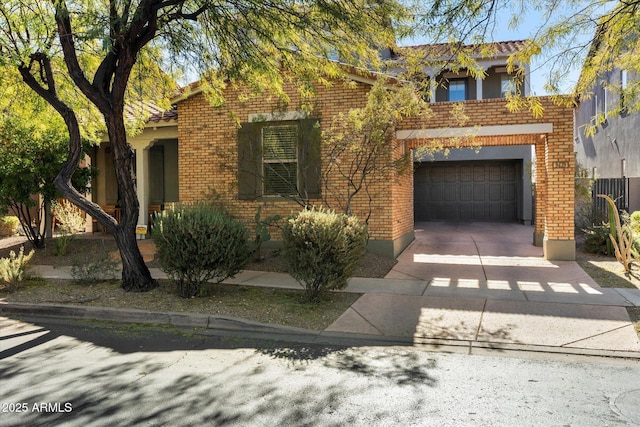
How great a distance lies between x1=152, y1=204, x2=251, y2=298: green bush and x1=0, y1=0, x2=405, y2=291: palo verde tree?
3.41 ft

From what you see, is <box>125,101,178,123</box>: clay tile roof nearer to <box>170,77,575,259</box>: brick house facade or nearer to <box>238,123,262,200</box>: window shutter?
<box>170,77,575,259</box>: brick house facade

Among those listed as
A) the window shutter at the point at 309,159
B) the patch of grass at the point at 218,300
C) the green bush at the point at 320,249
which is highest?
the window shutter at the point at 309,159

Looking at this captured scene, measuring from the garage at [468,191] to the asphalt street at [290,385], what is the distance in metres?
15.5

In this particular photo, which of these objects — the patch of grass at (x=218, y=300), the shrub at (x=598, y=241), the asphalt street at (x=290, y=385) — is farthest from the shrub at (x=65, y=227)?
the shrub at (x=598, y=241)

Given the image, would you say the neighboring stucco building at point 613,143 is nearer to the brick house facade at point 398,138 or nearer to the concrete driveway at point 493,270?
the brick house facade at point 398,138

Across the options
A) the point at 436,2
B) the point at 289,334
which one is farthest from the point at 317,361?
the point at 436,2

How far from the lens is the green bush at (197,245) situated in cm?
684

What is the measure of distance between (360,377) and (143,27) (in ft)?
21.3

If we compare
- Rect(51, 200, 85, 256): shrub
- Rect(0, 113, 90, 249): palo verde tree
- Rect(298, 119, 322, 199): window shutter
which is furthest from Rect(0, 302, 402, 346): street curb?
Rect(51, 200, 85, 256): shrub

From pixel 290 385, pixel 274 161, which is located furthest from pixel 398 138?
pixel 290 385

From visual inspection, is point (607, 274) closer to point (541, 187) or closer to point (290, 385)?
point (541, 187)

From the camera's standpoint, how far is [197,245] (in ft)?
22.5

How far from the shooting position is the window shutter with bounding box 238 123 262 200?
10.6 metres

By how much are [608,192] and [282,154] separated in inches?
406
